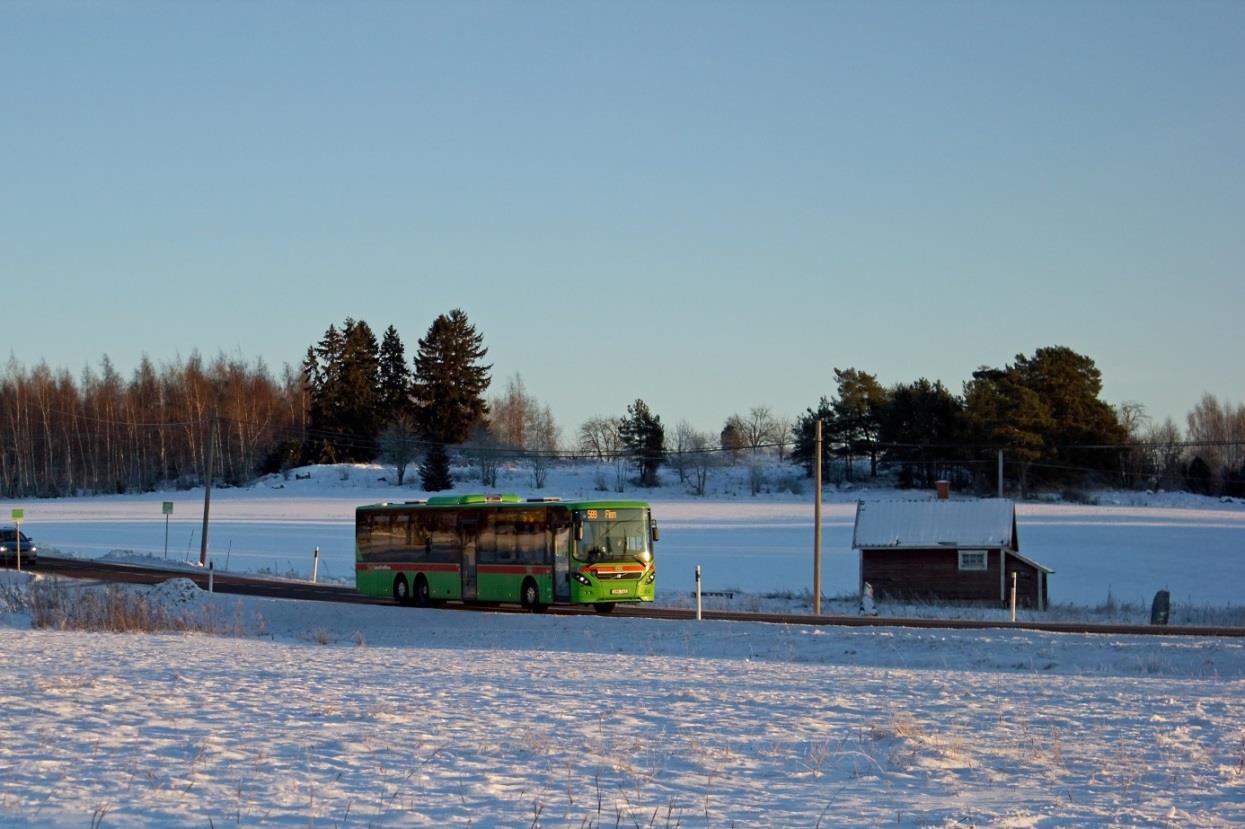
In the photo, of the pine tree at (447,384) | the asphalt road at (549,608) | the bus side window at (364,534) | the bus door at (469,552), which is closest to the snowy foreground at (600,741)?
the asphalt road at (549,608)

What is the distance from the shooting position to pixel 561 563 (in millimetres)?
34688

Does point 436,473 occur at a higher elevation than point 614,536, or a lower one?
higher

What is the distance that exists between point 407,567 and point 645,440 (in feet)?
249

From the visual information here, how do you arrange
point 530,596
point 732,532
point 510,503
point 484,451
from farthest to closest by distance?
1. point 484,451
2. point 732,532
3. point 510,503
4. point 530,596

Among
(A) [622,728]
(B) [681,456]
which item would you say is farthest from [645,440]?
(A) [622,728]

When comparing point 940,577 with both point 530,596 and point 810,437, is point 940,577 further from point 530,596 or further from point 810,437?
point 810,437

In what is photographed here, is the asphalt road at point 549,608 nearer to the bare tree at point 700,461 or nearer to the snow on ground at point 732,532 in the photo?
the snow on ground at point 732,532

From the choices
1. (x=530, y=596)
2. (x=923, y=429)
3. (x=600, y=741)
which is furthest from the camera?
(x=923, y=429)

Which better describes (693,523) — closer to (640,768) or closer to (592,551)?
(592,551)

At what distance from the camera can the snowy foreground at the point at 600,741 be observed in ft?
28.7

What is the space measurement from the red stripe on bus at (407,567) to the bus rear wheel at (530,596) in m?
2.86

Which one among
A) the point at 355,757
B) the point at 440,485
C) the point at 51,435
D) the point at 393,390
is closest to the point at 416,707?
the point at 355,757

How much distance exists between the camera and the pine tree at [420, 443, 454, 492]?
103312mm

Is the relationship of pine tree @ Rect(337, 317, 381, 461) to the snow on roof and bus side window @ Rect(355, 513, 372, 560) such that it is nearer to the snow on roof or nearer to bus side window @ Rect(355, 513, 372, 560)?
the snow on roof
